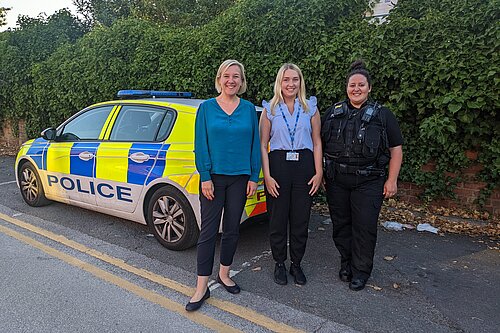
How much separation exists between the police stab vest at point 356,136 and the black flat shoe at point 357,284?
3.19 ft

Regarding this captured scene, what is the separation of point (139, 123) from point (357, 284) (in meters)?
2.79

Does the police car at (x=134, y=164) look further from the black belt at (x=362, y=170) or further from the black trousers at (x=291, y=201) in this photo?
the black belt at (x=362, y=170)

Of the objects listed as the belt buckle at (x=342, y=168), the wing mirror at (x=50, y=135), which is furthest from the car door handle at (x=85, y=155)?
the belt buckle at (x=342, y=168)

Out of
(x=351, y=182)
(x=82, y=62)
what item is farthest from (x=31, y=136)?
(x=351, y=182)

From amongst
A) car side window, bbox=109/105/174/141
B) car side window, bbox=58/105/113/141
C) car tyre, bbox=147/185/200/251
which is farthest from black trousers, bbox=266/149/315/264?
car side window, bbox=58/105/113/141

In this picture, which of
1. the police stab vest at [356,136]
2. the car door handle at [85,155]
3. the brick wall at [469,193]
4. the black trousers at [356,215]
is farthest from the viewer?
the brick wall at [469,193]

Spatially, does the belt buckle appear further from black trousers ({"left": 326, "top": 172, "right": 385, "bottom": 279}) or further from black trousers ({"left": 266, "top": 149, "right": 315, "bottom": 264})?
black trousers ({"left": 266, "top": 149, "right": 315, "bottom": 264})

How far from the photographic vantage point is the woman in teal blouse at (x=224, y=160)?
3.02 metres

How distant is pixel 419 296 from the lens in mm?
3262

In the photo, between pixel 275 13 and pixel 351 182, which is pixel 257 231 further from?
pixel 275 13

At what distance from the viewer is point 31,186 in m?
5.69

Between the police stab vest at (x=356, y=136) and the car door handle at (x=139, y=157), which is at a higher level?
the police stab vest at (x=356, y=136)

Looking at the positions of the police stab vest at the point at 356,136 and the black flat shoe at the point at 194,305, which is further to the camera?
the police stab vest at the point at 356,136

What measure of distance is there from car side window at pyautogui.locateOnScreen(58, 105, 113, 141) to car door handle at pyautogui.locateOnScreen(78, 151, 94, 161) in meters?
0.20
